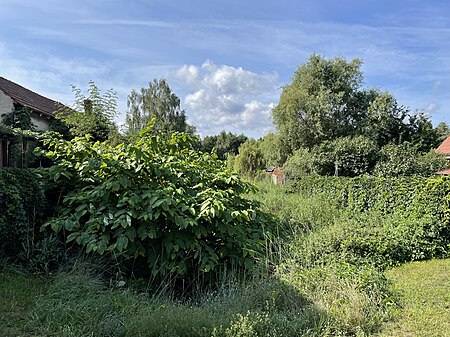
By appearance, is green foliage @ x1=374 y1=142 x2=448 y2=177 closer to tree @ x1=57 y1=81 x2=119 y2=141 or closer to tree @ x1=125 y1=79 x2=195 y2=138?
tree @ x1=57 y1=81 x2=119 y2=141

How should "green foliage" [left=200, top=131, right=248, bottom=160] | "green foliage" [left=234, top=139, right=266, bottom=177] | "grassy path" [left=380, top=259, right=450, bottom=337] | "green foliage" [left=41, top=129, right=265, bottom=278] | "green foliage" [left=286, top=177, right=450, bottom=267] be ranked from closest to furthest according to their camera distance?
"grassy path" [left=380, top=259, right=450, bottom=337]
"green foliage" [left=41, top=129, right=265, bottom=278]
"green foliage" [left=286, top=177, right=450, bottom=267]
"green foliage" [left=234, top=139, right=266, bottom=177]
"green foliage" [left=200, top=131, right=248, bottom=160]

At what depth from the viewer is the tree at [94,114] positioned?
938 centimetres

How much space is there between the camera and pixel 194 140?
5.92 meters

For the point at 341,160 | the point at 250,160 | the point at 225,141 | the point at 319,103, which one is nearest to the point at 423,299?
the point at 341,160

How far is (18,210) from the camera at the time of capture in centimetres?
442

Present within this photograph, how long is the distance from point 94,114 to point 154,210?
658 centimetres

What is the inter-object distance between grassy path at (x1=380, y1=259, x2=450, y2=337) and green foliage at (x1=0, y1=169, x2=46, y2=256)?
14.5 feet

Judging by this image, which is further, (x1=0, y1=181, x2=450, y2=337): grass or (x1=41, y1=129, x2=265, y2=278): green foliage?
(x1=41, y1=129, x2=265, y2=278): green foliage

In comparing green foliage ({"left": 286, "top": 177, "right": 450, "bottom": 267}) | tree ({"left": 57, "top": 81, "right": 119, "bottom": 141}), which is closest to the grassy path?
green foliage ({"left": 286, "top": 177, "right": 450, "bottom": 267})

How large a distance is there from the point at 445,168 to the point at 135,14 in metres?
16.9

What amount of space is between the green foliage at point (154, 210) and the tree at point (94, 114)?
425 cm

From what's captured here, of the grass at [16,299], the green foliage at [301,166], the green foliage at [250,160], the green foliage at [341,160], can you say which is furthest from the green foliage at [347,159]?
the grass at [16,299]

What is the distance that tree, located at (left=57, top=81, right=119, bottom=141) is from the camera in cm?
938

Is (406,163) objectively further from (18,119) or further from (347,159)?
(18,119)
